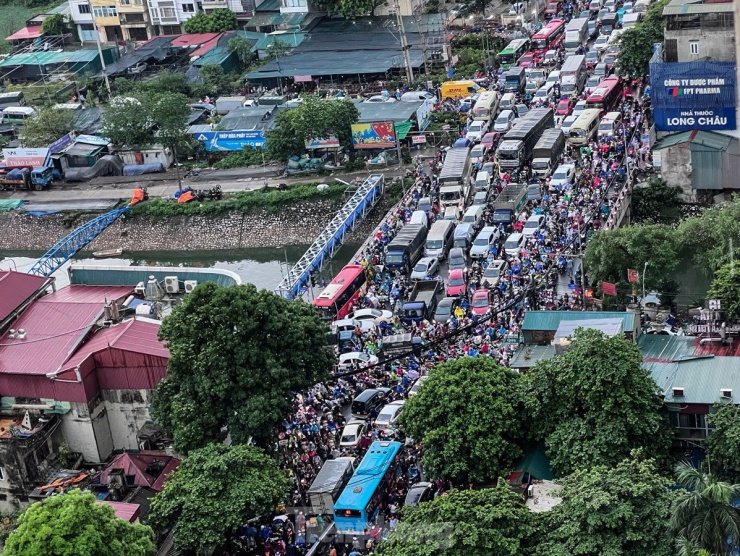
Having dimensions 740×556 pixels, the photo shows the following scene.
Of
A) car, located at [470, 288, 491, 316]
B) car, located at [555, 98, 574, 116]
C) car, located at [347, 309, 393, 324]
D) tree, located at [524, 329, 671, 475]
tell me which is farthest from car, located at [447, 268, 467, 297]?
car, located at [555, 98, 574, 116]

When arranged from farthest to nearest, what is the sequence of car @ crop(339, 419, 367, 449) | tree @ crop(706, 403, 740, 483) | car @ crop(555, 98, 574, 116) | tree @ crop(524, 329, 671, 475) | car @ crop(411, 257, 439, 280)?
1. car @ crop(555, 98, 574, 116)
2. car @ crop(411, 257, 439, 280)
3. car @ crop(339, 419, 367, 449)
4. tree @ crop(524, 329, 671, 475)
5. tree @ crop(706, 403, 740, 483)

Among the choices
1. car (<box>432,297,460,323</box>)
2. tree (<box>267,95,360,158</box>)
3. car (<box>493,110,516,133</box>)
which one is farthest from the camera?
tree (<box>267,95,360,158</box>)

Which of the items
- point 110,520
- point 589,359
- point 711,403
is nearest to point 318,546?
point 110,520

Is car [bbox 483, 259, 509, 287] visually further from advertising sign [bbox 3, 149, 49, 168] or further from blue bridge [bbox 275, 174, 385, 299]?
advertising sign [bbox 3, 149, 49, 168]

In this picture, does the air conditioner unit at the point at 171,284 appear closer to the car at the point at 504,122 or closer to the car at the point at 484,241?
the car at the point at 484,241

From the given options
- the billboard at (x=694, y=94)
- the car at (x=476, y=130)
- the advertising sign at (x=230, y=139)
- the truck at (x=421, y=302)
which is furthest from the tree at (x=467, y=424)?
the advertising sign at (x=230, y=139)
